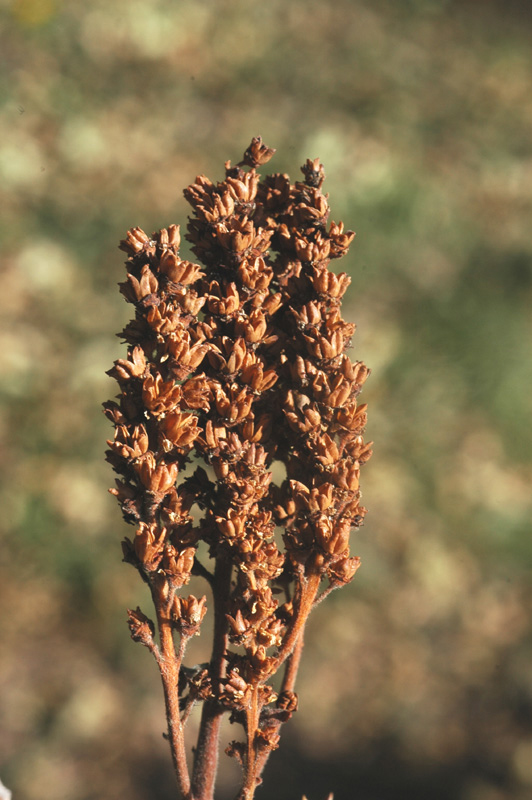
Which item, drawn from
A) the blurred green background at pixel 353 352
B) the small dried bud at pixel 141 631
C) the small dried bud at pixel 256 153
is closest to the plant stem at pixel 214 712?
the small dried bud at pixel 141 631

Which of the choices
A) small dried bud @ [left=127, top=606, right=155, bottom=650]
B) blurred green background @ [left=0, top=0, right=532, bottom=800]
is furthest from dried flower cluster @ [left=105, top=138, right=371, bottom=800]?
blurred green background @ [left=0, top=0, right=532, bottom=800]

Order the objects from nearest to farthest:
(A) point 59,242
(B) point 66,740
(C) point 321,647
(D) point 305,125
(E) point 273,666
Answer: (E) point 273,666 < (B) point 66,740 < (C) point 321,647 < (A) point 59,242 < (D) point 305,125

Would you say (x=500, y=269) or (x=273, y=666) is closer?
(x=273, y=666)

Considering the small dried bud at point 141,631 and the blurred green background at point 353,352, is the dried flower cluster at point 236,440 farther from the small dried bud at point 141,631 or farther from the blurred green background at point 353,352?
Answer: the blurred green background at point 353,352

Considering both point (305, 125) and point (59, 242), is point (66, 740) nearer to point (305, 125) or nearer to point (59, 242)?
point (59, 242)

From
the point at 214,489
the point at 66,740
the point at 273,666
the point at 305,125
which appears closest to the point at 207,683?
the point at 273,666

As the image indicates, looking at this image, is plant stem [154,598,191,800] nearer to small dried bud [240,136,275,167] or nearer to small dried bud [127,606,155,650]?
small dried bud [127,606,155,650]

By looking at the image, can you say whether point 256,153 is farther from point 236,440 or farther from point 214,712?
point 214,712
